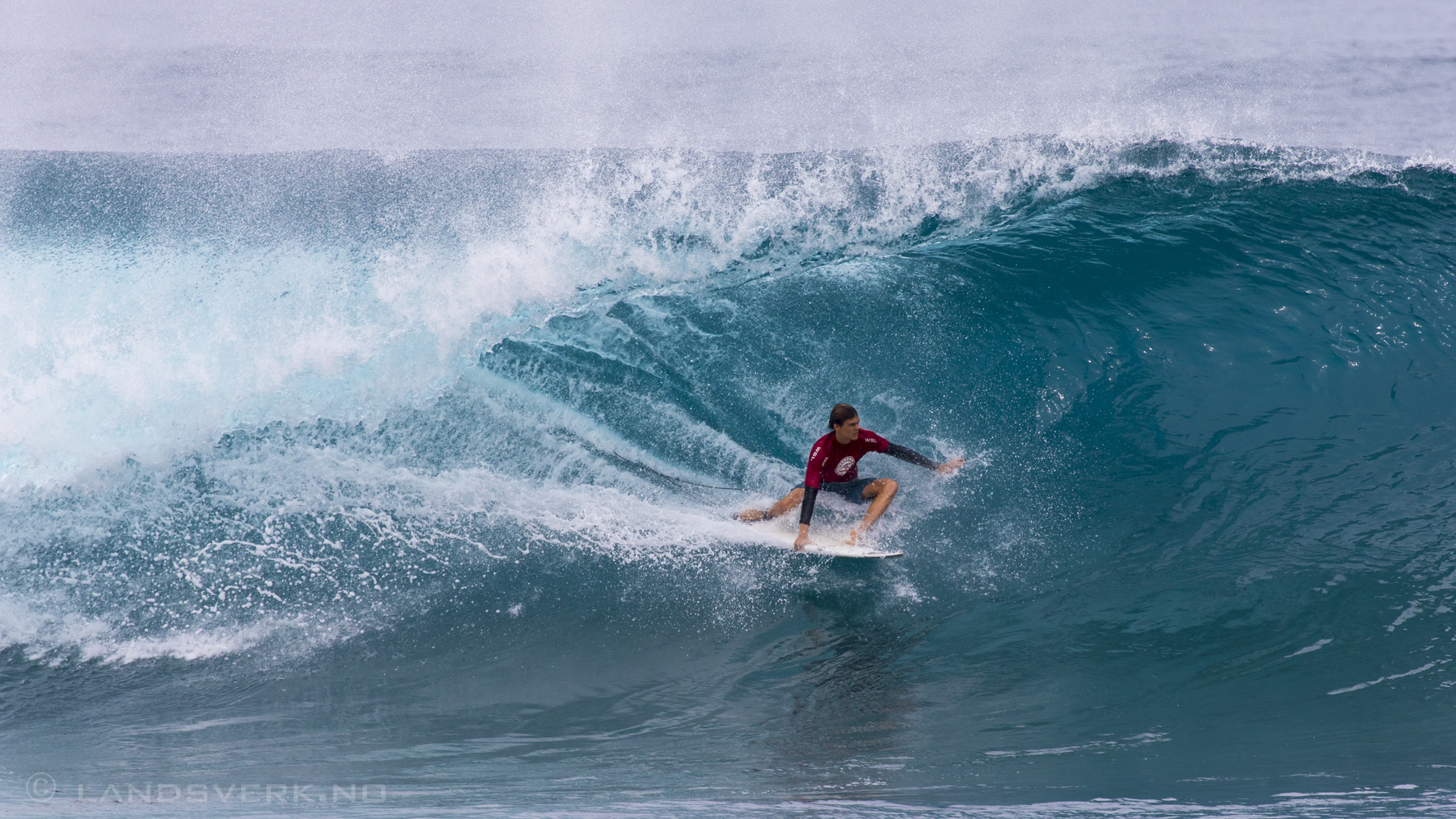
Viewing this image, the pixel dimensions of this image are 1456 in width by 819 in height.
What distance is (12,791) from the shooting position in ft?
13.1

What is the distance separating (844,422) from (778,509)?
2.77 feet

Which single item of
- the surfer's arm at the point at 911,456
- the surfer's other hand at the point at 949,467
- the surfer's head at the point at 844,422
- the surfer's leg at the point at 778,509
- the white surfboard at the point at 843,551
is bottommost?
the white surfboard at the point at 843,551

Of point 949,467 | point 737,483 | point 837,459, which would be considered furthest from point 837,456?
point 737,483

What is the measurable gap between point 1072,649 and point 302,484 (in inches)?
199

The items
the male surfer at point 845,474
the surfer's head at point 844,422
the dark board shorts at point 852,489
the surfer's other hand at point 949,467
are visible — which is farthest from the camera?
the dark board shorts at point 852,489

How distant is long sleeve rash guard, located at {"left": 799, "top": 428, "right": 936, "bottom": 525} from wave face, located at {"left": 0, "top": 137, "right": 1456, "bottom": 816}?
14.3 inches

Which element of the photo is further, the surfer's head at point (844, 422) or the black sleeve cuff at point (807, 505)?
the black sleeve cuff at point (807, 505)

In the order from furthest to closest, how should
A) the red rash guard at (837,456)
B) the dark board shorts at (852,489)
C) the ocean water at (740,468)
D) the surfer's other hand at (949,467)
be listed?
the dark board shorts at (852,489)
the surfer's other hand at (949,467)
the red rash guard at (837,456)
the ocean water at (740,468)

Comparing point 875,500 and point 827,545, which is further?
point 875,500

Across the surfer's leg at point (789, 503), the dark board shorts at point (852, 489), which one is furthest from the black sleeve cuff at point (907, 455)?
the surfer's leg at point (789, 503)

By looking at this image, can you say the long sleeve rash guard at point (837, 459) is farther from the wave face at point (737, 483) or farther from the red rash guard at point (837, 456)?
the wave face at point (737, 483)

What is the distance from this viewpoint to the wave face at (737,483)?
4273 mm

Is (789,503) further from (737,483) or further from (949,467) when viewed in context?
(949,467)

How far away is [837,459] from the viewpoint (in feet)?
17.8
